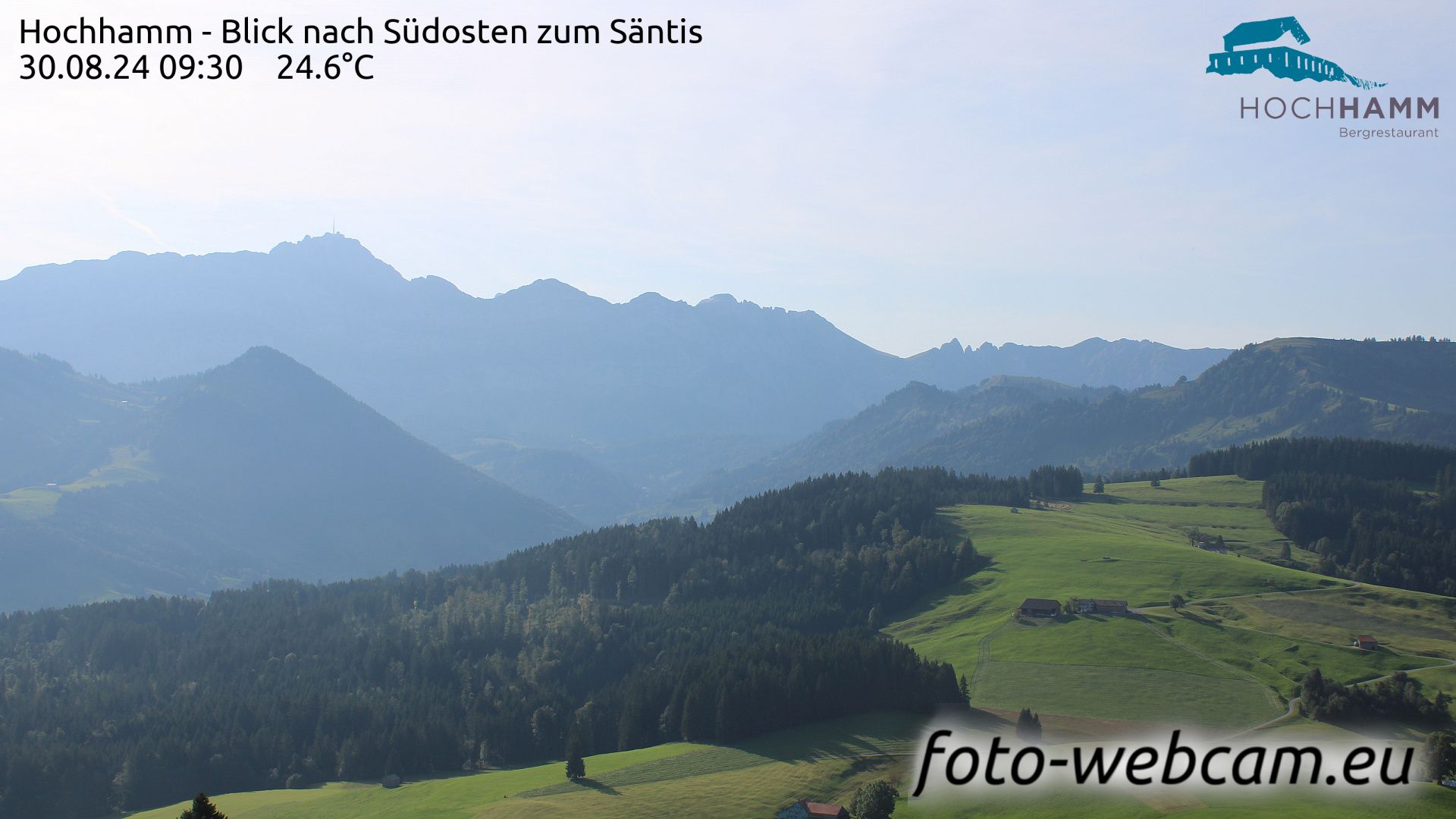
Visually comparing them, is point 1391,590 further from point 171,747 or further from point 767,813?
point 171,747

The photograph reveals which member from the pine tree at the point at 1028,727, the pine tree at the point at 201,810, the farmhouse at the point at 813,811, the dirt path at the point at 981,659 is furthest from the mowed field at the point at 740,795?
the pine tree at the point at 201,810

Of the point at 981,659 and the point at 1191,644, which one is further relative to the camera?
the point at 981,659

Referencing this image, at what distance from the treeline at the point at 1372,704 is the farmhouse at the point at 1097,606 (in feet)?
149

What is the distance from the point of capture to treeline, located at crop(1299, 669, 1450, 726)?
122500 mm

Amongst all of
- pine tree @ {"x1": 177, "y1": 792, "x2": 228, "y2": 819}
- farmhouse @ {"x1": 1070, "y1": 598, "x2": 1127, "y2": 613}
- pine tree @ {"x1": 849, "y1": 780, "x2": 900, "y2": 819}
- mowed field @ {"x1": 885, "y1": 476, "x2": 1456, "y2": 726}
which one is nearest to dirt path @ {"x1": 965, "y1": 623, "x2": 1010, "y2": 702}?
mowed field @ {"x1": 885, "y1": 476, "x2": 1456, "y2": 726}

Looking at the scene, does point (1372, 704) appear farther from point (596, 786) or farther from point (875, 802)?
point (596, 786)

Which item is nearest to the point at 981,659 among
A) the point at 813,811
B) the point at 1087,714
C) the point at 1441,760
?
the point at 1087,714

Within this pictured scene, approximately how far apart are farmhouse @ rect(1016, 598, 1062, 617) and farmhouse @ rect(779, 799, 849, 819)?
8420 centimetres

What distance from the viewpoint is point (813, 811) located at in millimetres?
103562

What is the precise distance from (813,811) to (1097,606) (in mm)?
89794

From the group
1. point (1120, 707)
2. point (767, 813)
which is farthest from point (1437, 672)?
point (767, 813)

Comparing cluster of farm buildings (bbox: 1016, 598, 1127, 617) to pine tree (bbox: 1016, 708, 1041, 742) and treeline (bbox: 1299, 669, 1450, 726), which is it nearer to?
treeline (bbox: 1299, 669, 1450, 726)

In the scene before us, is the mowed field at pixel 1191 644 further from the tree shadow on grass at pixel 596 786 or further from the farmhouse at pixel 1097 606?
the tree shadow on grass at pixel 596 786

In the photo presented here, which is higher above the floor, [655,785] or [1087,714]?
[1087,714]
